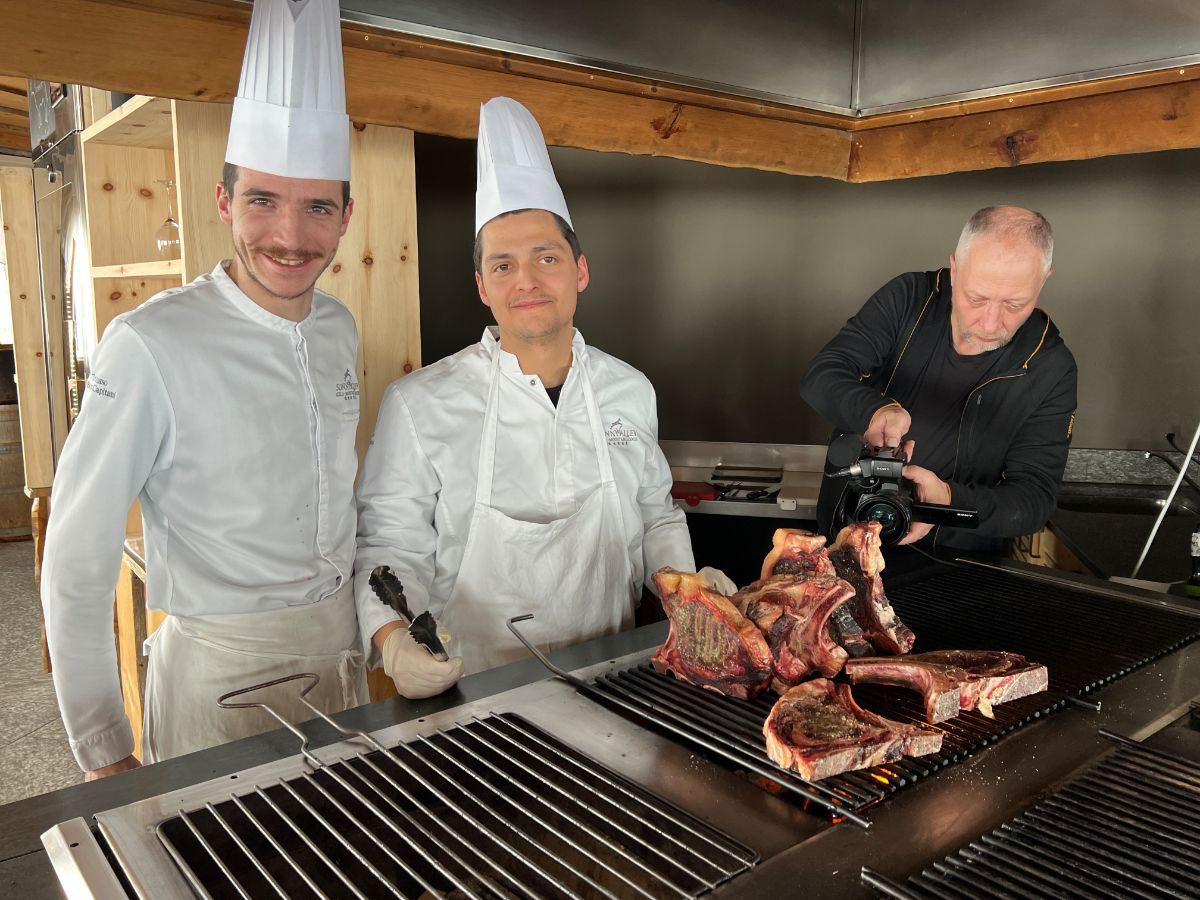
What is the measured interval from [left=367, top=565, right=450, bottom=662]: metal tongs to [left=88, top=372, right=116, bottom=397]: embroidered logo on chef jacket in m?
0.60

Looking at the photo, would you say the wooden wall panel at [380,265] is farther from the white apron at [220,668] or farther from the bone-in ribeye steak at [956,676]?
the bone-in ribeye steak at [956,676]

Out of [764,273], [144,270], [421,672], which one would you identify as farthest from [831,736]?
[764,273]

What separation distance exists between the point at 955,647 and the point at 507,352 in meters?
1.17

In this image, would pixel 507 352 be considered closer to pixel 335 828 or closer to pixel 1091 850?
pixel 335 828

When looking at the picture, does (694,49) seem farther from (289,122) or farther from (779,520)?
(779,520)

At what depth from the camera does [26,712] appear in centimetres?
429

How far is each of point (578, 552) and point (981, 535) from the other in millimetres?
1203

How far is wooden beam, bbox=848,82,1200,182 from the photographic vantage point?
248 centimetres

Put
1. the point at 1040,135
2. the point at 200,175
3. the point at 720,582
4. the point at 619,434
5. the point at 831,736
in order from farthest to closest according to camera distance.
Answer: the point at 1040,135 → the point at 200,175 → the point at 619,434 → the point at 720,582 → the point at 831,736

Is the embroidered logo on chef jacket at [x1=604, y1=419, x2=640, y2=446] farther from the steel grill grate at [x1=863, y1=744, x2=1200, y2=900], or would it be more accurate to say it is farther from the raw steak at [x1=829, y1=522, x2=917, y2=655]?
the steel grill grate at [x1=863, y1=744, x2=1200, y2=900]

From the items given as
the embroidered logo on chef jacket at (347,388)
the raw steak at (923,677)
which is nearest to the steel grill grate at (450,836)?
the raw steak at (923,677)

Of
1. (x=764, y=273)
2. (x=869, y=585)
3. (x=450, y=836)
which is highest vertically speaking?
(x=764, y=273)

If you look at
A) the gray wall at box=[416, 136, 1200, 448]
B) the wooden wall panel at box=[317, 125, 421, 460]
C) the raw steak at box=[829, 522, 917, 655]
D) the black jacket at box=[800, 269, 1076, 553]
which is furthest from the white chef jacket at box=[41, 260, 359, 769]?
the gray wall at box=[416, 136, 1200, 448]

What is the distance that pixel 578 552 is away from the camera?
2.15m
